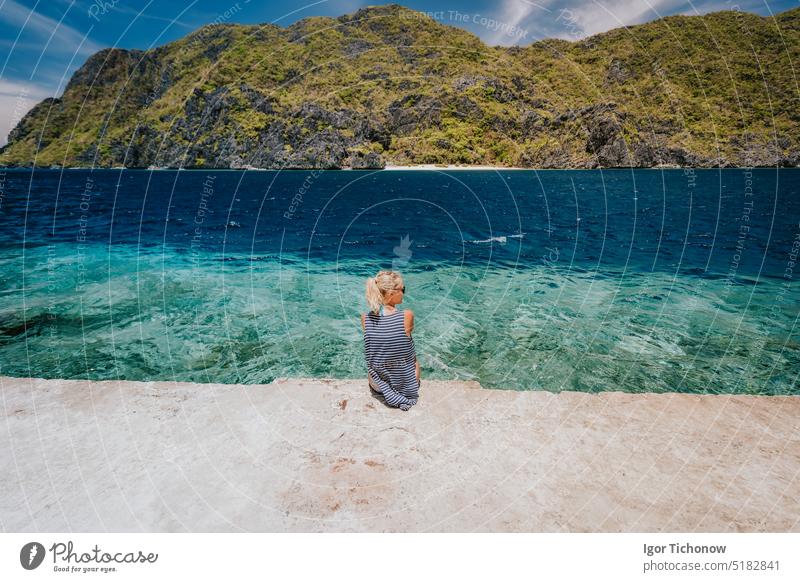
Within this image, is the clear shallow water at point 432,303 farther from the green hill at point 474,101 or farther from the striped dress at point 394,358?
the green hill at point 474,101

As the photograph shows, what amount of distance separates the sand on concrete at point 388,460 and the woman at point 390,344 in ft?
0.77

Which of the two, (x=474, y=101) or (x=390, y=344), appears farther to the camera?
(x=474, y=101)

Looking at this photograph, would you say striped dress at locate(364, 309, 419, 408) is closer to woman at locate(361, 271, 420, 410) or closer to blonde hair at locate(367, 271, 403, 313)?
woman at locate(361, 271, 420, 410)

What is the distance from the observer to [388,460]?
429 centimetres

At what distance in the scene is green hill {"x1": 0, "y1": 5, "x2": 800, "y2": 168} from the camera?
87688 millimetres

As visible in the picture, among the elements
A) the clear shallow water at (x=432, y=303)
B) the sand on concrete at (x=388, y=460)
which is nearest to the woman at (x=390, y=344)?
the sand on concrete at (x=388, y=460)

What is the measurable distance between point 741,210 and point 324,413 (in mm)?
55460

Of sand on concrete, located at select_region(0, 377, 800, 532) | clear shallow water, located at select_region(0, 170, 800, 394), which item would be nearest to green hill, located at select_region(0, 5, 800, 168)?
clear shallow water, located at select_region(0, 170, 800, 394)

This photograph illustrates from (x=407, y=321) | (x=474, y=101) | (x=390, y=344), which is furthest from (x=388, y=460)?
(x=474, y=101)

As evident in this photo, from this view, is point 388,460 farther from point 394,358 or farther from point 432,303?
point 432,303

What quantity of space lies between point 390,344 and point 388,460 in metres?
1.49

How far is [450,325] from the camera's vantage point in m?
12.9
